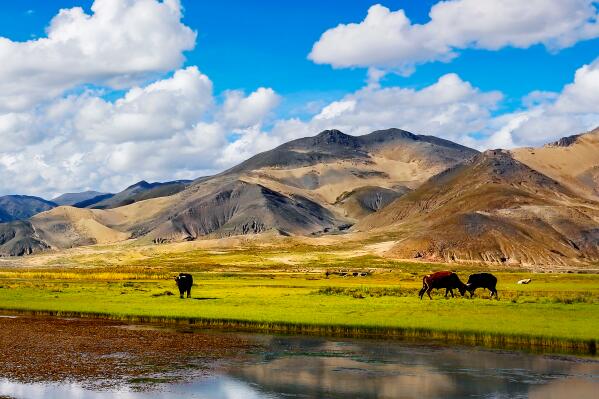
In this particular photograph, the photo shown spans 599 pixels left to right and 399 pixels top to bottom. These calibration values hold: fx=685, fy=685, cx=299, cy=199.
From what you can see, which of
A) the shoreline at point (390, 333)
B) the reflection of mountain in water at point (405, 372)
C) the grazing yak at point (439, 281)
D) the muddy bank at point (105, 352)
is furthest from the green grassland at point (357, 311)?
the muddy bank at point (105, 352)

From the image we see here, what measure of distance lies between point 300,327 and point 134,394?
65.4ft

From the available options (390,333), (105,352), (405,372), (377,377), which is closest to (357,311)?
(390,333)

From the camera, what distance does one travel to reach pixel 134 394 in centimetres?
2834

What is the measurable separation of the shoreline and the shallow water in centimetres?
215

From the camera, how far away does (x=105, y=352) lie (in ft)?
126

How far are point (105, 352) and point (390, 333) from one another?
1786 cm

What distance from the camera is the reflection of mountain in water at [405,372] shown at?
2938 cm

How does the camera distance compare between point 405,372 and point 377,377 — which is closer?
point 377,377

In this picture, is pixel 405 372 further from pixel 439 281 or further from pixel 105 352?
pixel 439 281

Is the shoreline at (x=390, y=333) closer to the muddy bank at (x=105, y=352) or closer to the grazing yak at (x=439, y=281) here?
the muddy bank at (x=105, y=352)

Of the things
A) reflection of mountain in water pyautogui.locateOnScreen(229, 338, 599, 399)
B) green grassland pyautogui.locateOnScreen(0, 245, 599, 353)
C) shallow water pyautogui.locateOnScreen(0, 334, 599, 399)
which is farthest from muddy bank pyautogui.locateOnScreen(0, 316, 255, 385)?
green grassland pyautogui.locateOnScreen(0, 245, 599, 353)

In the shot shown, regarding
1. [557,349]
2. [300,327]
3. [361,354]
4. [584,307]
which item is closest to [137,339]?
[300,327]

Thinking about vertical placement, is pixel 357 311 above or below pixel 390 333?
above

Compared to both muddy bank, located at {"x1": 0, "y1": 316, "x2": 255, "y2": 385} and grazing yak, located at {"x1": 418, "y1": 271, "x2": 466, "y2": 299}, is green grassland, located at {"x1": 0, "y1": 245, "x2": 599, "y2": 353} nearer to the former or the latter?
grazing yak, located at {"x1": 418, "y1": 271, "x2": 466, "y2": 299}
